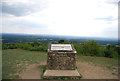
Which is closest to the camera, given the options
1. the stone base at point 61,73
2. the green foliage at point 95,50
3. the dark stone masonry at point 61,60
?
the stone base at point 61,73

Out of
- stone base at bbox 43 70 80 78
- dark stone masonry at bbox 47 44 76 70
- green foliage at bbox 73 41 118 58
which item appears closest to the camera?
stone base at bbox 43 70 80 78

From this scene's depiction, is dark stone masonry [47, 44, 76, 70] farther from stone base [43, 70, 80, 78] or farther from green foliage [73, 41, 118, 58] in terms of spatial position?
A: green foliage [73, 41, 118, 58]

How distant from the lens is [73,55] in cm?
629

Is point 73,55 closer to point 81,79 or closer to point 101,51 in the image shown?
point 81,79

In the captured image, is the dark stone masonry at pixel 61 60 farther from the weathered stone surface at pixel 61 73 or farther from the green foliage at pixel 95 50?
the green foliage at pixel 95 50

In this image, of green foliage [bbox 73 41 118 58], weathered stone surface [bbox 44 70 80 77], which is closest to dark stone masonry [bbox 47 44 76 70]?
weathered stone surface [bbox 44 70 80 77]

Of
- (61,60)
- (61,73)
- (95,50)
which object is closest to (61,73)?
(61,73)

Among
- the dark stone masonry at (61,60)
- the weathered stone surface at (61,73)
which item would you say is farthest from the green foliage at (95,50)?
the weathered stone surface at (61,73)

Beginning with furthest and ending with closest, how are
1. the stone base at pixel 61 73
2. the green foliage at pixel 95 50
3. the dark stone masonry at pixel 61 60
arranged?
1. the green foliage at pixel 95 50
2. the dark stone masonry at pixel 61 60
3. the stone base at pixel 61 73

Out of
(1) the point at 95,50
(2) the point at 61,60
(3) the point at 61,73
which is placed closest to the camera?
(3) the point at 61,73

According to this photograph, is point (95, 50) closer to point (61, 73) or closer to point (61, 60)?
point (61, 60)

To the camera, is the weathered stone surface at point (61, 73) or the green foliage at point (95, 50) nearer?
the weathered stone surface at point (61, 73)

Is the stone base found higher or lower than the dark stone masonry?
lower

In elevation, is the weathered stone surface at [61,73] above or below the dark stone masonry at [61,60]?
below
